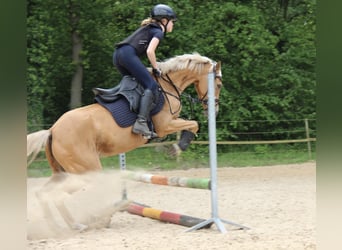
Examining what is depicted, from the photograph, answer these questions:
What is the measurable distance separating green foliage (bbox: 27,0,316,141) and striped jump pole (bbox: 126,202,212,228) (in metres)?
6.33

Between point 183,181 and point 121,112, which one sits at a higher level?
point 121,112

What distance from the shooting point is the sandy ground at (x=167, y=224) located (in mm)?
3389

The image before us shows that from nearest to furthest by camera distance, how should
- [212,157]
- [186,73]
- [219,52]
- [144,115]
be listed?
[212,157] → [144,115] → [186,73] → [219,52]

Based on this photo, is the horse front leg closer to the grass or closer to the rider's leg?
the rider's leg

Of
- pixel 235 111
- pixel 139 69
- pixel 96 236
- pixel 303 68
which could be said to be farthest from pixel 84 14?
pixel 96 236

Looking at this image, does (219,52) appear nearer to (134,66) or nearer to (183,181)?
(134,66)

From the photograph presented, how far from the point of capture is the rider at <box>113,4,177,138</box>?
4011 mm

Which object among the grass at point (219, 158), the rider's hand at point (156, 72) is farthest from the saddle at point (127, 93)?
the grass at point (219, 158)

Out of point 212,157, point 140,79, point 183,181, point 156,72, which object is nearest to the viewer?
point 212,157

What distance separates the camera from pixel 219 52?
1160cm

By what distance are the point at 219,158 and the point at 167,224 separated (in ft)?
17.7

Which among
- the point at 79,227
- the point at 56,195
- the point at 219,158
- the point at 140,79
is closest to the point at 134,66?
the point at 140,79

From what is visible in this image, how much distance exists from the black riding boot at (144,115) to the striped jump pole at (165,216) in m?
0.74
